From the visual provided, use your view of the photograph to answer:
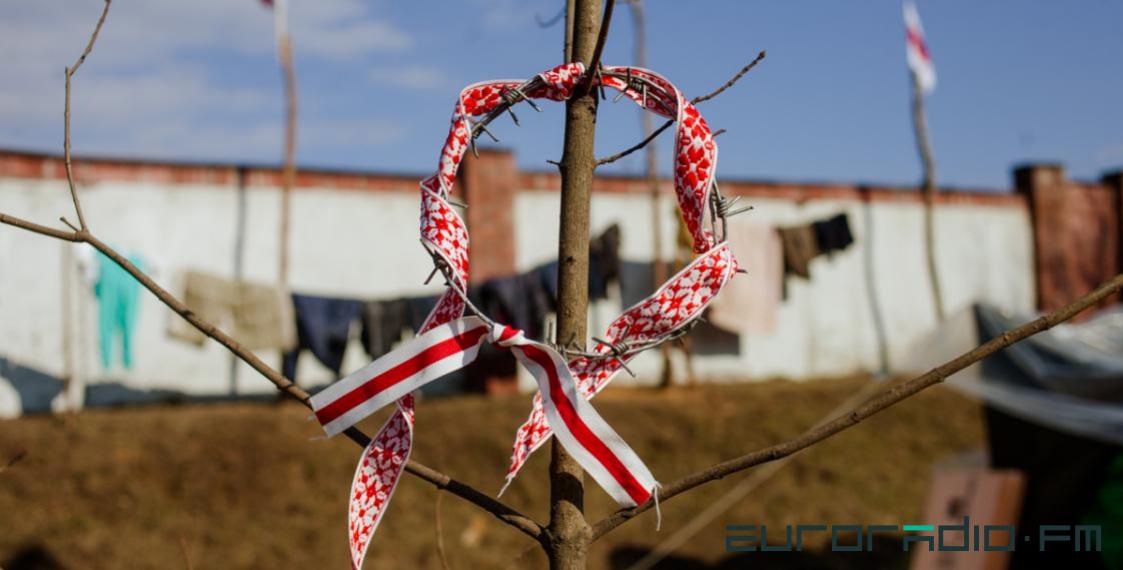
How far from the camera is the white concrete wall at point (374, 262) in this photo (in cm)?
1023

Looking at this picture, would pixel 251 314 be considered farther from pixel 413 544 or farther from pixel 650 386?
pixel 650 386

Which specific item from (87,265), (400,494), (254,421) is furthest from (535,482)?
(87,265)

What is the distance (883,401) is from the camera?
127cm

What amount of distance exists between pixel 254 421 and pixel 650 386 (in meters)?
4.49

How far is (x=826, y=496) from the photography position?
10047mm

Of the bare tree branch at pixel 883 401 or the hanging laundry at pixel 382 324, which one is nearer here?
the bare tree branch at pixel 883 401

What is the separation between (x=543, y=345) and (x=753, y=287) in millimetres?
11481

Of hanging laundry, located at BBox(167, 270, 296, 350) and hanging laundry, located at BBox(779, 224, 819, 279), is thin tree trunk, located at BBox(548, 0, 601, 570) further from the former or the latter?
hanging laundry, located at BBox(779, 224, 819, 279)

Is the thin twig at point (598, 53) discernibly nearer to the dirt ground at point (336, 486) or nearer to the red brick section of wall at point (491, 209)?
the dirt ground at point (336, 486)

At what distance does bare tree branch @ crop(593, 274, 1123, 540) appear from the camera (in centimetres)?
124

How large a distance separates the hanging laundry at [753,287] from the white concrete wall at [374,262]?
68cm

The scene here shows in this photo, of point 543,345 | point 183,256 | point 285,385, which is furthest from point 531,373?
point 183,256

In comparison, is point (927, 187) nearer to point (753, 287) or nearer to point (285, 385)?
point (753, 287)

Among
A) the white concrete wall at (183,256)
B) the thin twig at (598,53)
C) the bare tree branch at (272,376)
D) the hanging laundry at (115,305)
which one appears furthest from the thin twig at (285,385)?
the hanging laundry at (115,305)
